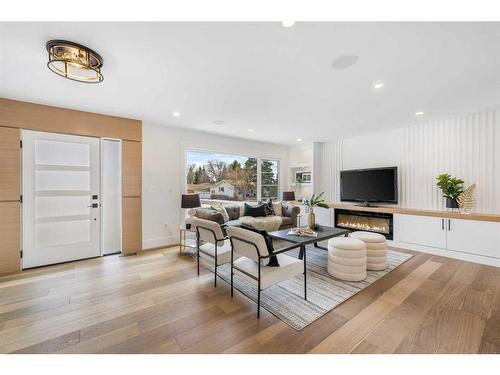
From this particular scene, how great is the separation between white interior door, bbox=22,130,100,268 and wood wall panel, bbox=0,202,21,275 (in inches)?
3.0

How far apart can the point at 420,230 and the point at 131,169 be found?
5.56 meters

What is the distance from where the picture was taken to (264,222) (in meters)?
4.54

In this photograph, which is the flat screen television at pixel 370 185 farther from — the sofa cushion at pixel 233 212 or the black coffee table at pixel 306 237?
the sofa cushion at pixel 233 212

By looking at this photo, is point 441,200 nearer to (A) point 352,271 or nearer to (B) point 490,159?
(B) point 490,159

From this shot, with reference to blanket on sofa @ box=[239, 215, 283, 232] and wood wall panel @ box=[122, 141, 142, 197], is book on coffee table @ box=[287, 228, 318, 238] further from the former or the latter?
wood wall panel @ box=[122, 141, 142, 197]

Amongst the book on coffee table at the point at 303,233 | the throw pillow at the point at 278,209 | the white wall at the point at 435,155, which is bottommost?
the book on coffee table at the point at 303,233

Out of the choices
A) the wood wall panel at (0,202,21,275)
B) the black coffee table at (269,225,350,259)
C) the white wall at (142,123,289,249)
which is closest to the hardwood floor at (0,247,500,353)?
the wood wall panel at (0,202,21,275)

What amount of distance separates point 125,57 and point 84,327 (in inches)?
97.8

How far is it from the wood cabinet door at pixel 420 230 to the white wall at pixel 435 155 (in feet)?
1.59

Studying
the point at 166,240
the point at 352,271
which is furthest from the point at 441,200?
the point at 166,240

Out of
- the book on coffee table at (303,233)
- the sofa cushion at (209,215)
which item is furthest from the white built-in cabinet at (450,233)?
the sofa cushion at (209,215)

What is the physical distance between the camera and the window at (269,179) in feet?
21.0

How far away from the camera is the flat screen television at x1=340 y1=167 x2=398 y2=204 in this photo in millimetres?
4633

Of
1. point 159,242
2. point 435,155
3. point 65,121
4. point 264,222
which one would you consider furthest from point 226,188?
point 435,155
